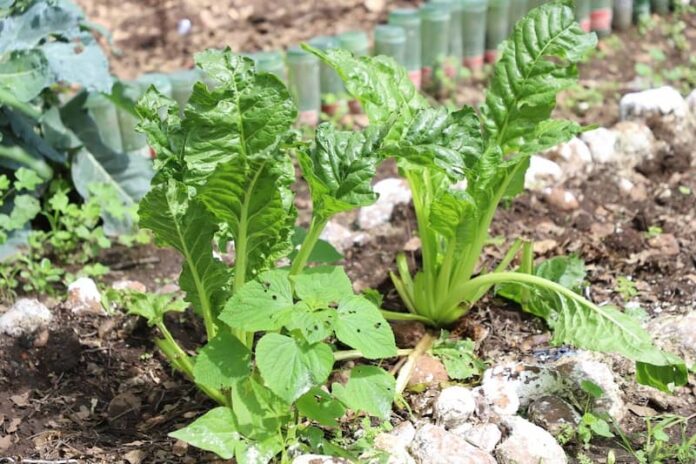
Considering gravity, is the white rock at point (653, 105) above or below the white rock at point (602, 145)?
above

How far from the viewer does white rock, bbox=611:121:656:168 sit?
15.0 ft

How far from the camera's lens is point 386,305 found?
357 centimetres

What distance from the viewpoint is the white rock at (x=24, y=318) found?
10.8 ft

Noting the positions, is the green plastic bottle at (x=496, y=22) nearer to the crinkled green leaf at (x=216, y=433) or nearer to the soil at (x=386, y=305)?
the soil at (x=386, y=305)

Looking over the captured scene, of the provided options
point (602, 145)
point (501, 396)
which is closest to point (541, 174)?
point (602, 145)

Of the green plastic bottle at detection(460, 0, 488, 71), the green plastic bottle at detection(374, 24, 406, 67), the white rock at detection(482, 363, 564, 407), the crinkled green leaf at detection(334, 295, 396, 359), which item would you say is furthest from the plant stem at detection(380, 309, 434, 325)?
the green plastic bottle at detection(460, 0, 488, 71)

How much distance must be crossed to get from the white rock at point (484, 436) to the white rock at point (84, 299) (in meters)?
1.38

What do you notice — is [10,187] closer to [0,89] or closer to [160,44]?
[0,89]

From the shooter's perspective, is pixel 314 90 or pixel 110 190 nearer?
pixel 110 190

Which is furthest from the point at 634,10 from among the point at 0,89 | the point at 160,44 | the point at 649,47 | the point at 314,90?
the point at 0,89

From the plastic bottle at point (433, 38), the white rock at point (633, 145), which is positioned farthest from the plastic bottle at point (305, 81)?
the white rock at point (633, 145)

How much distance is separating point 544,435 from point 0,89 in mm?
2338

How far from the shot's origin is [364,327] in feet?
8.59

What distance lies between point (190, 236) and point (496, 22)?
131 inches
